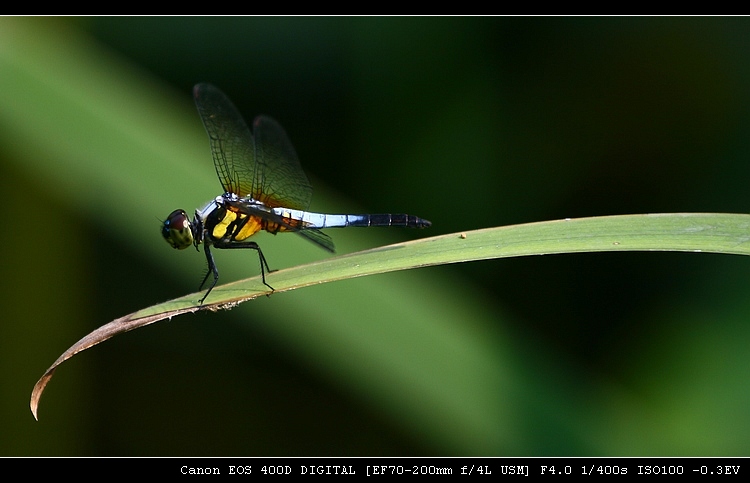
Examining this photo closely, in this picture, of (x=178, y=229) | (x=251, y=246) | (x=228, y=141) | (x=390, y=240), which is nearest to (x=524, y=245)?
(x=251, y=246)

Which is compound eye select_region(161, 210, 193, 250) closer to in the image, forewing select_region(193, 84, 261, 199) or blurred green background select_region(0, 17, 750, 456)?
blurred green background select_region(0, 17, 750, 456)

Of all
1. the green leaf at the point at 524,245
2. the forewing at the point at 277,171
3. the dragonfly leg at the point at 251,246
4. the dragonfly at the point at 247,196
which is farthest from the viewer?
the forewing at the point at 277,171

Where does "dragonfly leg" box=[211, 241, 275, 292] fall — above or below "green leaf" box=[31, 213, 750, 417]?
below

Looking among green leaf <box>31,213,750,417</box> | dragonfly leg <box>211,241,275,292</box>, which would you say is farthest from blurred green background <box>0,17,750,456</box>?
green leaf <box>31,213,750,417</box>

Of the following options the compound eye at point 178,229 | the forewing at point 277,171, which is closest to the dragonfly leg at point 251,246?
the compound eye at point 178,229

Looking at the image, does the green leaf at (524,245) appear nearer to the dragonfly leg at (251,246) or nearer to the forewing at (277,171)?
the dragonfly leg at (251,246)

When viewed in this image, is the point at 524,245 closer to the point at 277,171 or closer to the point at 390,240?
the point at 390,240
